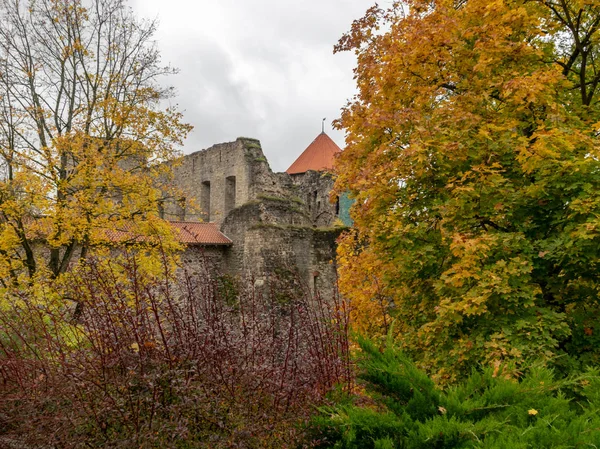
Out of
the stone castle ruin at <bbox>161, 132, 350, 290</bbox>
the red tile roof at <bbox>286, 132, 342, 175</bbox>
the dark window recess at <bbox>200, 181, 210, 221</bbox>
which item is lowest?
the stone castle ruin at <bbox>161, 132, 350, 290</bbox>

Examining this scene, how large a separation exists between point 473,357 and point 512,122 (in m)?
2.69

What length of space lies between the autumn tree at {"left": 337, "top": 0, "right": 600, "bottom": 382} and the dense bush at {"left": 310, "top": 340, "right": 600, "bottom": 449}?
1576mm

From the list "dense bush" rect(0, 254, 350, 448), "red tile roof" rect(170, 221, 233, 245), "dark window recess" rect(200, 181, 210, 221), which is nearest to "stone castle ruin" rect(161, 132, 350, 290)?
"red tile roof" rect(170, 221, 233, 245)

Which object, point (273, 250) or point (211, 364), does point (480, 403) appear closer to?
point (211, 364)

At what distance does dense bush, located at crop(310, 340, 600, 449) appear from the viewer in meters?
2.68

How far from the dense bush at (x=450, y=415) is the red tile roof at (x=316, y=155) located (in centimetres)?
2776

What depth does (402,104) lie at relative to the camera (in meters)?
6.90

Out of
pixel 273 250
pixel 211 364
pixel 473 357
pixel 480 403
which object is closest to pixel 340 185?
pixel 473 357

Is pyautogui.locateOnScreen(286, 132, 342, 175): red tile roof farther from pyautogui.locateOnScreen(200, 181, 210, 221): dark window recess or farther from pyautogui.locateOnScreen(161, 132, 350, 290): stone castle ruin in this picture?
pyautogui.locateOnScreen(161, 132, 350, 290): stone castle ruin

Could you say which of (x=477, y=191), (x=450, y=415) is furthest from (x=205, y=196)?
(x=450, y=415)

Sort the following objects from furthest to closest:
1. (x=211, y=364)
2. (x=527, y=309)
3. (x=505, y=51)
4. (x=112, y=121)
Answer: (x=112, y=121) → (x=505, y=51) → (x=527, y=309) → (x=211, y=364)

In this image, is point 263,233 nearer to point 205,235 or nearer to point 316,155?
point 205,235

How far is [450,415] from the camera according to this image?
3.06m

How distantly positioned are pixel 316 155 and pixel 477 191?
27.1 meters
